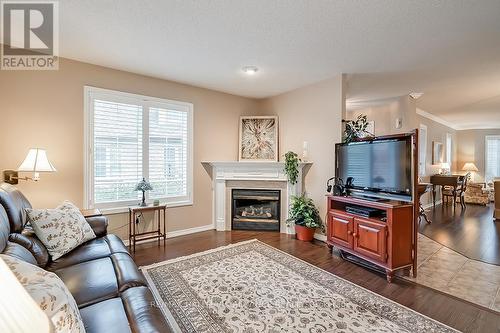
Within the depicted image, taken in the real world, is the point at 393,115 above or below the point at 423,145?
above

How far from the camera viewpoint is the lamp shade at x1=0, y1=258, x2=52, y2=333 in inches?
23.6

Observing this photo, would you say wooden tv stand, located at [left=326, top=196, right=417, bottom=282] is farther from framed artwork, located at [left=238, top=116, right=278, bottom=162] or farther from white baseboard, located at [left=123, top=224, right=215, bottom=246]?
white baseboard, located at [left=123, top=224, right=215, bottom=246]

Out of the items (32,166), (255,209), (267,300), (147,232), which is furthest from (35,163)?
(255,209)

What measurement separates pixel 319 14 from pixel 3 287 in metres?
2.59

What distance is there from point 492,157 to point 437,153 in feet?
10.1

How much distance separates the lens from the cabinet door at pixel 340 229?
307cm

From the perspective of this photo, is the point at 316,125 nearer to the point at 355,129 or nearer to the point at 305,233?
the point at 355,129

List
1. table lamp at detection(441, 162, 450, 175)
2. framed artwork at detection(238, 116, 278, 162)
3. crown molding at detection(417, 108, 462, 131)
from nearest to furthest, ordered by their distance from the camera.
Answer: framed artwork at detection(238, 116, 278, 162)
crown molding at detection(417, 108, 462, 131)
table lamp at detection(441, 162, 450, 175)

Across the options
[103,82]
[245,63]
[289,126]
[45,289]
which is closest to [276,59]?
[245,63]

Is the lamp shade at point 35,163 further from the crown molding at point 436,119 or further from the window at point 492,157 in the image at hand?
the window at point 492,157

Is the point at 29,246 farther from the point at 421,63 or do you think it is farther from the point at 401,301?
the point at 421,63

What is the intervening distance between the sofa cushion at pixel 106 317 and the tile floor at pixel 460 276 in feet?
9.39

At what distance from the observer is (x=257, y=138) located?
4.86 metres

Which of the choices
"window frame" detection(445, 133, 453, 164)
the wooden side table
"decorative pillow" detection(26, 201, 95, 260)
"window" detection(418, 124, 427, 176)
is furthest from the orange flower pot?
"window frame" detection(445, 133, 453, 164)
